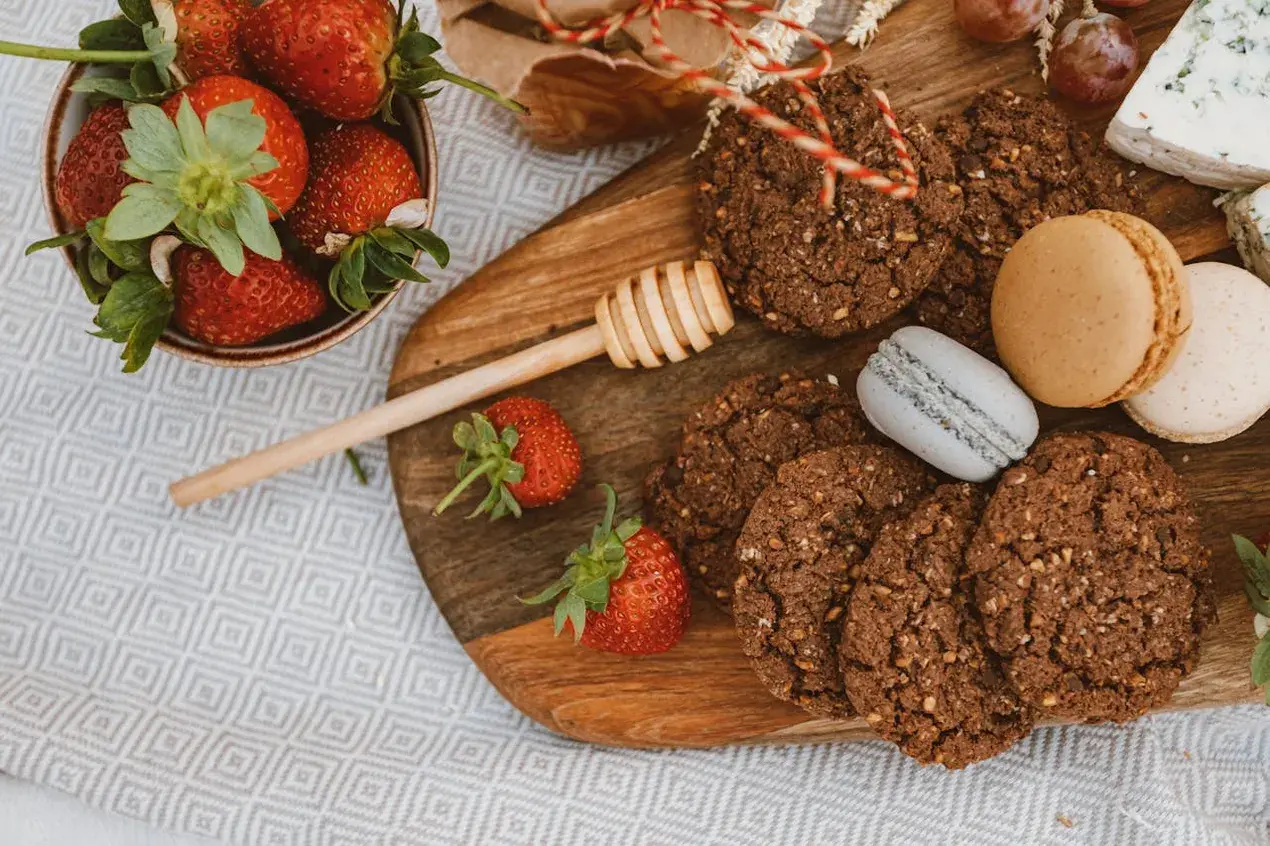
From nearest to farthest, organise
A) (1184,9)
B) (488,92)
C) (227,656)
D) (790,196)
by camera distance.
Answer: (488,92), (790,196), (1184,9), (227,656)

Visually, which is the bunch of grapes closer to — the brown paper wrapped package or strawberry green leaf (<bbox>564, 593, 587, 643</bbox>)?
the brown paper wrapped package

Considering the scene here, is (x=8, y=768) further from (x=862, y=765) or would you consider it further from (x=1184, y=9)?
(x=1184, y=9)

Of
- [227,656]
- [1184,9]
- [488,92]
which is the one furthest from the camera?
[227,656]

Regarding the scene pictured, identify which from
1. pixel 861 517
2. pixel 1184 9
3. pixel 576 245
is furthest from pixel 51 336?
pixel 1184 9

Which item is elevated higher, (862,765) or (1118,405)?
(1118,405)

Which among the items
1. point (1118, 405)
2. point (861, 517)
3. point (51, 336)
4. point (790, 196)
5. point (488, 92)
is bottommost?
point (51, 336)

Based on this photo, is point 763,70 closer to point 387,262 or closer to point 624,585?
point 387,262

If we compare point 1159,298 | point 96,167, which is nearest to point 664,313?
point 1159,298
